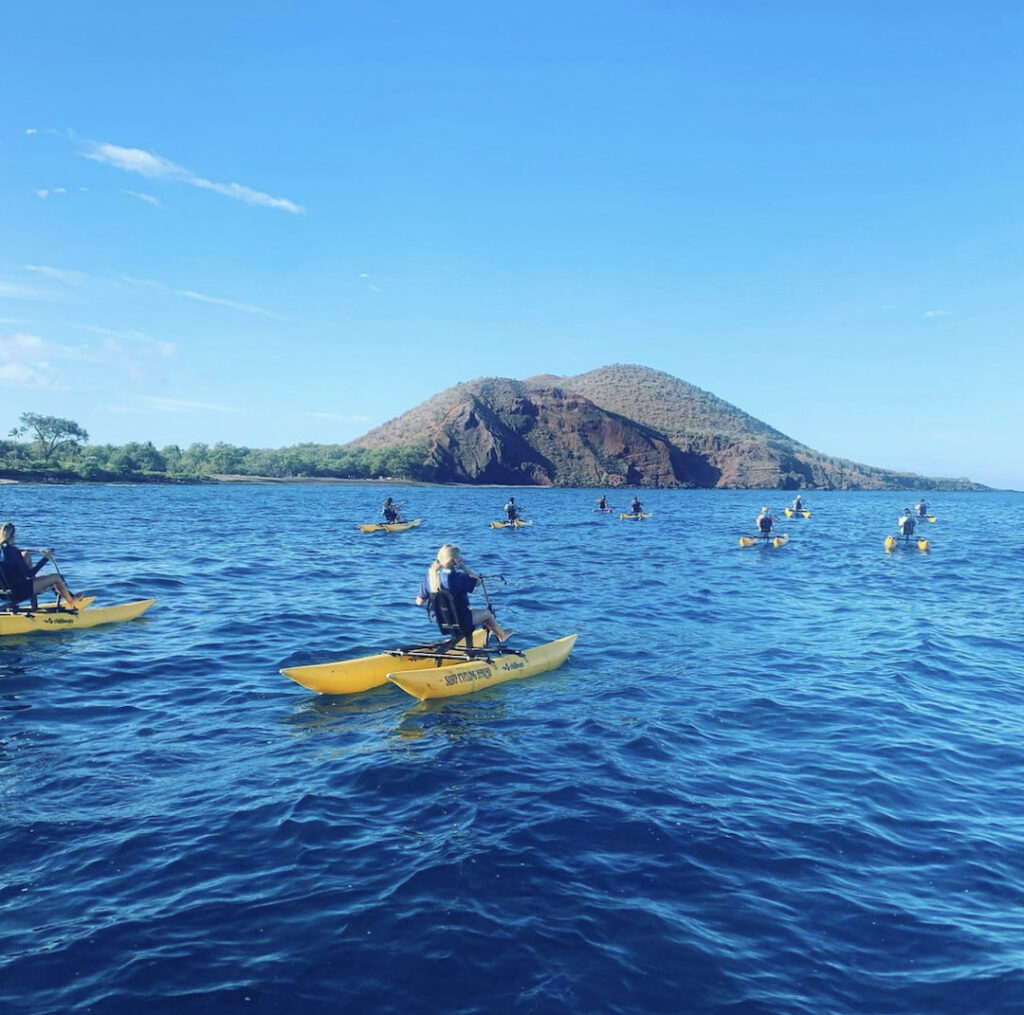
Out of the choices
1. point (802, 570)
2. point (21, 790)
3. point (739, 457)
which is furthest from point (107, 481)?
point (739, 457)

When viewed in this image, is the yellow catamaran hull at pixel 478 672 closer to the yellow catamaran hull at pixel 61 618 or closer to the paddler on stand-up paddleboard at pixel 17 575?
the yellow catamaran hull at pixel 61 618

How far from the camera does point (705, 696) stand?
12.7 metres

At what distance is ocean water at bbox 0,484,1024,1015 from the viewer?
18.0ft

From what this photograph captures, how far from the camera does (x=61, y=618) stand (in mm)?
15930

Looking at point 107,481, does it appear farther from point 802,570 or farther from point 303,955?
point 303,955

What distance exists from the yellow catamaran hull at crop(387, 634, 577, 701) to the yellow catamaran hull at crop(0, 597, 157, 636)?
815 centimetres

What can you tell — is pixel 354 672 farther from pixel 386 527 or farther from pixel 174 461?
pixel 174 461

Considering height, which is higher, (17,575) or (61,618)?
(17,575)

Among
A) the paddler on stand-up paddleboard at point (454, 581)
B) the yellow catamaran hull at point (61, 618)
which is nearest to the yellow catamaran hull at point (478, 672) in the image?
the paddler on stand-up paddleboard at point (454, 581)

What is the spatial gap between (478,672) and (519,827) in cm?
508

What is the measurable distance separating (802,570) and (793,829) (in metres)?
23.8

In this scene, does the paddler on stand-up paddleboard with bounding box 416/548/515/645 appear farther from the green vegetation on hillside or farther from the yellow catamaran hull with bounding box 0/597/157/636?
the green vegetation on hillside

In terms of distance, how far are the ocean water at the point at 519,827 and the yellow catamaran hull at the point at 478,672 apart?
0.86 ft

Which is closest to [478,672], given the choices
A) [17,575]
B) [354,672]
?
[354,672]
